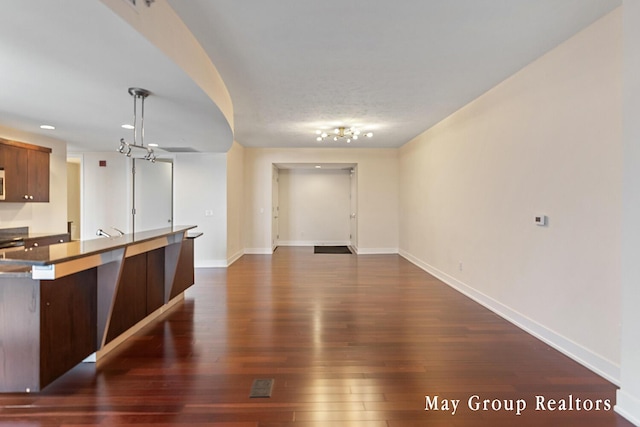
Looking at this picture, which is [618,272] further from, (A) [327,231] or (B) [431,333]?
(A) [327,231]

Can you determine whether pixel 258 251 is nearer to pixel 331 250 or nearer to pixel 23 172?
pixel 331 250

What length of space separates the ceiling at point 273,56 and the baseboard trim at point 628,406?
8.55 feet

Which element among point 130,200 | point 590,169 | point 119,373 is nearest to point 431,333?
point 590,169

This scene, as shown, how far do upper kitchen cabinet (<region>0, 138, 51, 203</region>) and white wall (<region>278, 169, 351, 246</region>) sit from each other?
18.8 ft

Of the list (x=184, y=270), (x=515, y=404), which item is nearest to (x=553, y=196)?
(x=515, y=404)

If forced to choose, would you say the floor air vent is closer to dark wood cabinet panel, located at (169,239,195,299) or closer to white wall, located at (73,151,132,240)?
dark wood cabinet panel, located at (169,239,195,299)

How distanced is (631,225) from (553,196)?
98cm

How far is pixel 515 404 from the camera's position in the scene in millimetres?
1978

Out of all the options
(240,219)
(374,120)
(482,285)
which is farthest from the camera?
(240,219)

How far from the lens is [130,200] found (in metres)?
6.39

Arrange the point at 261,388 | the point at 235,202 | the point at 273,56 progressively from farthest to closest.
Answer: the point at 235,202, the point at 273,56, the point at 261,388

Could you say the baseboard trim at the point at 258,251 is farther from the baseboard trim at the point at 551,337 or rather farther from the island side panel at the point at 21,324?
the island side panel at the point at 21,324

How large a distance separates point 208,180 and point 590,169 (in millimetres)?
5896

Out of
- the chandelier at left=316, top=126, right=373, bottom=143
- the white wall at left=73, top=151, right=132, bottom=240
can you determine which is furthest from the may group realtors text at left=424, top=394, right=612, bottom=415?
the white wall at left=73, top=151, right=132, bottom=240
